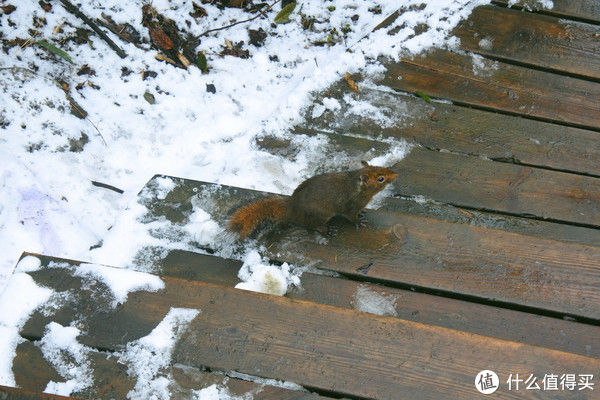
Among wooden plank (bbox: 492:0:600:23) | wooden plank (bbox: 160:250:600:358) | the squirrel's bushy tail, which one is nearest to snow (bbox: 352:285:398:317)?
wooden plank (bbox: 160:250:600:358)

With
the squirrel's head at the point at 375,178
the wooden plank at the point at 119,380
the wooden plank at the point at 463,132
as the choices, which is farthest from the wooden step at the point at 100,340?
the wooden plank at the point at 463,132

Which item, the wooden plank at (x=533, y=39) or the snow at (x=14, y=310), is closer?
the snow at (x=14, y=310)

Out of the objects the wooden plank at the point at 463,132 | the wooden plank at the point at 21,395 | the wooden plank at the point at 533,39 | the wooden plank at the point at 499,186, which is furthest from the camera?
the wooden plank at the point at 533,39

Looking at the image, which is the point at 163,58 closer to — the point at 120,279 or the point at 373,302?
the point at 120,279

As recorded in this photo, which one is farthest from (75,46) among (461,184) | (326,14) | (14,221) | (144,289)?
(461,184)

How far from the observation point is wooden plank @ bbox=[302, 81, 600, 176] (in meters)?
2.29

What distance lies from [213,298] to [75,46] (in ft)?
7.34

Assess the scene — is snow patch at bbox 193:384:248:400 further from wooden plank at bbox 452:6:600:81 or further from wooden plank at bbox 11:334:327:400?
wooden plank at bbox 452:6:600:81

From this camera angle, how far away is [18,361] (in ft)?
4.66

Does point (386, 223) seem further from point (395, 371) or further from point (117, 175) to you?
point (117, 175)

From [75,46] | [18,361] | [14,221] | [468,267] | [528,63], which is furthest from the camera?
[75,46]

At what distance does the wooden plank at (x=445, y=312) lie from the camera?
1676 mm

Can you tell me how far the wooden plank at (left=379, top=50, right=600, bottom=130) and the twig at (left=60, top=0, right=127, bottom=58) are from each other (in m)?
1.65

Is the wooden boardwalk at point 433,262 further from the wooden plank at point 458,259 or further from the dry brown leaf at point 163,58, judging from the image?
the dry brown leaf at point 163,58
